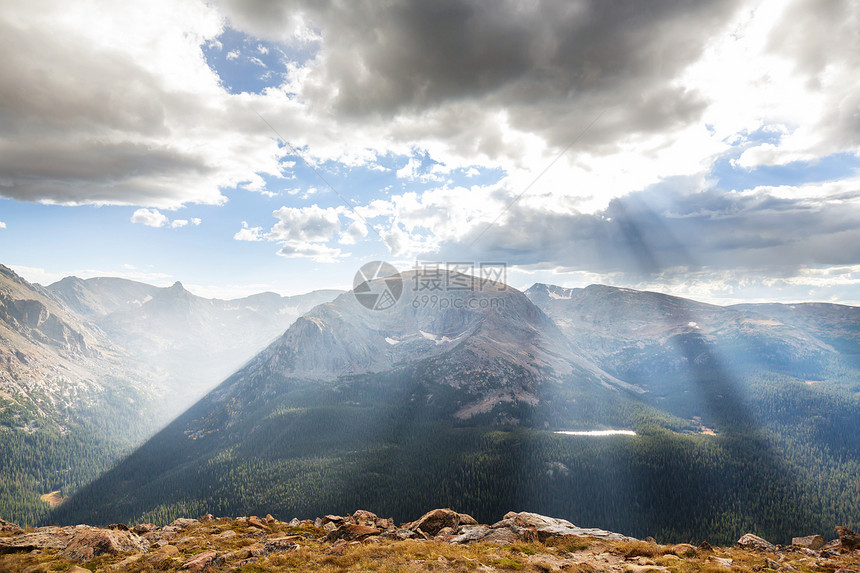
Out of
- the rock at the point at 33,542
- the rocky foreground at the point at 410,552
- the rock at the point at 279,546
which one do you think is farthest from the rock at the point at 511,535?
the rock at the point at 33,542

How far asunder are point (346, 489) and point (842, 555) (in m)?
189

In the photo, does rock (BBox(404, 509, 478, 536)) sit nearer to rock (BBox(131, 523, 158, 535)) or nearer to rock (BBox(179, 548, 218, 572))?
rock (BBox(179, 548, 218, 572))

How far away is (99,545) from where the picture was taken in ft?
153

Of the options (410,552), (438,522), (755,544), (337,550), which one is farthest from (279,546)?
(755,544)

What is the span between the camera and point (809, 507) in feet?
609

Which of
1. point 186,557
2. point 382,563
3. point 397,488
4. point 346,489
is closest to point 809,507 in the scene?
point 397,488

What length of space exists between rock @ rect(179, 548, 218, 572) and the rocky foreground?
118mm

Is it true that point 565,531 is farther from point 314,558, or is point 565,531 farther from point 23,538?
point 23,538

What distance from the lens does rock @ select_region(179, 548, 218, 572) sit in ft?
124

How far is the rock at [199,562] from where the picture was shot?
37875 mm

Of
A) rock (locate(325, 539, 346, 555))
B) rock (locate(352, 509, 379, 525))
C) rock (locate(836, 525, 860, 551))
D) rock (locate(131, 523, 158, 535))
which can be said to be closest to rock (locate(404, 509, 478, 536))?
rock (locate(352, 509, 379, 525))

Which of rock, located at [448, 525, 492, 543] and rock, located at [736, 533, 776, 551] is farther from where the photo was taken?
rock, located at [736, 533, 776, 551]

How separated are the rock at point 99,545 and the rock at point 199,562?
15796mm

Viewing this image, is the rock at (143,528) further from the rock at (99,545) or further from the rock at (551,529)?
the rock at (551,529)
